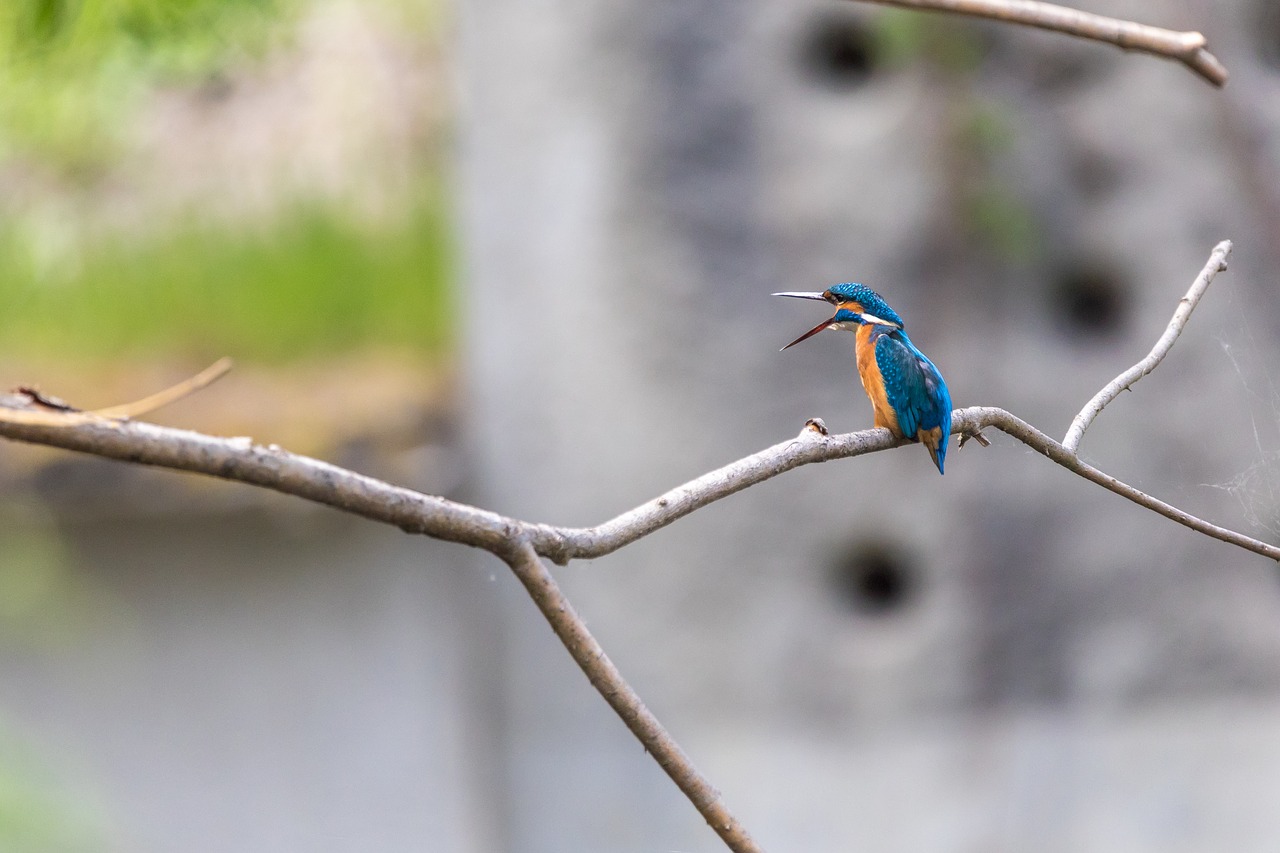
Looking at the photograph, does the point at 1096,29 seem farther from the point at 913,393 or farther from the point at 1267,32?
the point at 1267,32

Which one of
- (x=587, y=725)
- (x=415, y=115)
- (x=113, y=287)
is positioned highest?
(x=415, y=115)

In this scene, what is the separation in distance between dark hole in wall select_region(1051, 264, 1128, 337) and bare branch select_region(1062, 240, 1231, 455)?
211cm

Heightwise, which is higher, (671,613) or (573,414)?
(573,414)

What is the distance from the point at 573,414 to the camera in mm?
3219

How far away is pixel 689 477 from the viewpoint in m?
3.13

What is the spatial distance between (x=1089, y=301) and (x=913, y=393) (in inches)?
91.1

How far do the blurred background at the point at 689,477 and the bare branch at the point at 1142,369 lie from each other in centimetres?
193

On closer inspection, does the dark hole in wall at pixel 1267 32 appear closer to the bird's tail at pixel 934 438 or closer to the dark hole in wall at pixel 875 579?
the dark hole in wall at pixel 875 579

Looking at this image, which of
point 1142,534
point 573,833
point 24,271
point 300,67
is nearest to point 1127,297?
point 1142,534

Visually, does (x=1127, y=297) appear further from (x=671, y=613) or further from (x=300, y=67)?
(x=300, y=67)

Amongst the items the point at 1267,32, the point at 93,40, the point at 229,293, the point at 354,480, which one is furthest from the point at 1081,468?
the point at 229,293

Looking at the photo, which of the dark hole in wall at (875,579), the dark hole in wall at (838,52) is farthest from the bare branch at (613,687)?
the dark hole in wall at (838,52)

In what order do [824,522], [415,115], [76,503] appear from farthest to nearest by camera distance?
[415,115], [824,522], [76,503]

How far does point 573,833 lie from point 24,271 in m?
1.93
